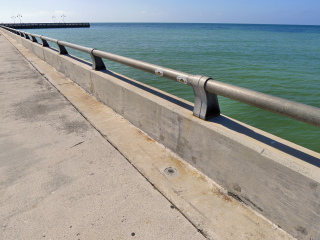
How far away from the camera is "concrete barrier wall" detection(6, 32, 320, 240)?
175cm

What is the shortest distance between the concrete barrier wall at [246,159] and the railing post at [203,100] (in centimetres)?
9

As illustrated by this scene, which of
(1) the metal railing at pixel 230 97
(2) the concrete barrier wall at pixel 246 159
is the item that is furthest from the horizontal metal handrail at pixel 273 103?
(2) the concrete barrier wall at pixel 246 159

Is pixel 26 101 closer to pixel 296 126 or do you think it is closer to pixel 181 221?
pixel 181 221

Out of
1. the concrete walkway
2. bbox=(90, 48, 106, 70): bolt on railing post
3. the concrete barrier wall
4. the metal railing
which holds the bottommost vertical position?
the concrete walkway

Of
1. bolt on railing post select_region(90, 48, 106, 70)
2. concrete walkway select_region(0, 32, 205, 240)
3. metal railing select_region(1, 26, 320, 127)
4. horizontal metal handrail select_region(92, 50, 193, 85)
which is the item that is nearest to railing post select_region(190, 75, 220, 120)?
metal railing select_region(1, 26, 320, 127)

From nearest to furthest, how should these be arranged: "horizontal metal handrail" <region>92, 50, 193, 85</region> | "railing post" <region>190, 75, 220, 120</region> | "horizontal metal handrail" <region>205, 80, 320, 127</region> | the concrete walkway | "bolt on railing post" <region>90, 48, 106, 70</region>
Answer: "horizontal metal handrail" <region>205, 80, 320, 127</region> → the concrete walkway → "railing post" <region>190, 75, 220, 120</region> → "horizontal metal handrail" <region>92, 50, 193, 85</region> → "bolt on railing post" <region>90, 48, 106, 70</region>

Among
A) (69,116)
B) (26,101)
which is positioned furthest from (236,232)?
(26,101)

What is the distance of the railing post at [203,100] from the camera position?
2.43 m

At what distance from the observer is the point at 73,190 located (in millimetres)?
2410

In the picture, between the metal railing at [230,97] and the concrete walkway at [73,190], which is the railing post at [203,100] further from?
the concrete walkway at [73,190]

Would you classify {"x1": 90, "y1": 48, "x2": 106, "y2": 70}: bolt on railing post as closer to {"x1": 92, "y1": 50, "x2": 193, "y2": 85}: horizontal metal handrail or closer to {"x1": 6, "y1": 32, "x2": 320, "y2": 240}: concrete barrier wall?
{"x1": 92, "y1": 50, "x2": 193, "y2": 85}: horizontal metal handrail

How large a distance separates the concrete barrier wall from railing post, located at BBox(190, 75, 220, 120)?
93 mm

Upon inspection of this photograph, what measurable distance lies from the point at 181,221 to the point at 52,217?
120cm

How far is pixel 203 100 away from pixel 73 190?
5.71 ft
